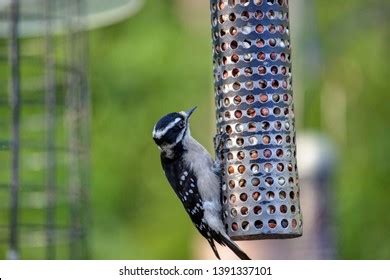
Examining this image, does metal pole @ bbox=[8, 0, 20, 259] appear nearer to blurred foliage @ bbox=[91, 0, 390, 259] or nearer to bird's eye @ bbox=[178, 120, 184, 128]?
bird's eye @ bbox=[178, 120, 184, 128]

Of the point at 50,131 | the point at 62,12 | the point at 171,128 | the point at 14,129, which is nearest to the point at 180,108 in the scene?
the point at 62,12

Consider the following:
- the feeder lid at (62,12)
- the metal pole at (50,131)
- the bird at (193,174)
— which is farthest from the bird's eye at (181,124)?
the feeder lid at (62,12)

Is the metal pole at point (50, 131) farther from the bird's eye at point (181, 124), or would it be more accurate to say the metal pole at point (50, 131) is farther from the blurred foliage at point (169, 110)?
the blurred foliage at point (169, 110)

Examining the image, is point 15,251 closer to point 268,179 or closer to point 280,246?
point 268,179

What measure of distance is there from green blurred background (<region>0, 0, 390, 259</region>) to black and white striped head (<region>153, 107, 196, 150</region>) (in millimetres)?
4631

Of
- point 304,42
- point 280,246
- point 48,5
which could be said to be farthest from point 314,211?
point 48,5

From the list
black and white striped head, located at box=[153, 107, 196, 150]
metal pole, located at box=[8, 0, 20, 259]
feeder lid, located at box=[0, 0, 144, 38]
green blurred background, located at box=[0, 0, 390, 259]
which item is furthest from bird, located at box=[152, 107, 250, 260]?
green blurred background, located at box=[0, 0, 390, 259]

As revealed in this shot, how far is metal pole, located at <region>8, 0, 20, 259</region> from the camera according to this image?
5953mm

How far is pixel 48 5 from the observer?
6.67 meters

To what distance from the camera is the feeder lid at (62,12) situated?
6.87m

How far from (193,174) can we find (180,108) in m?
4.78

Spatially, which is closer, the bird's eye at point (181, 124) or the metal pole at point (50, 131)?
the bird's eye at point (181, 124)

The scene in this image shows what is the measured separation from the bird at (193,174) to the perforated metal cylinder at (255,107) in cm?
9
